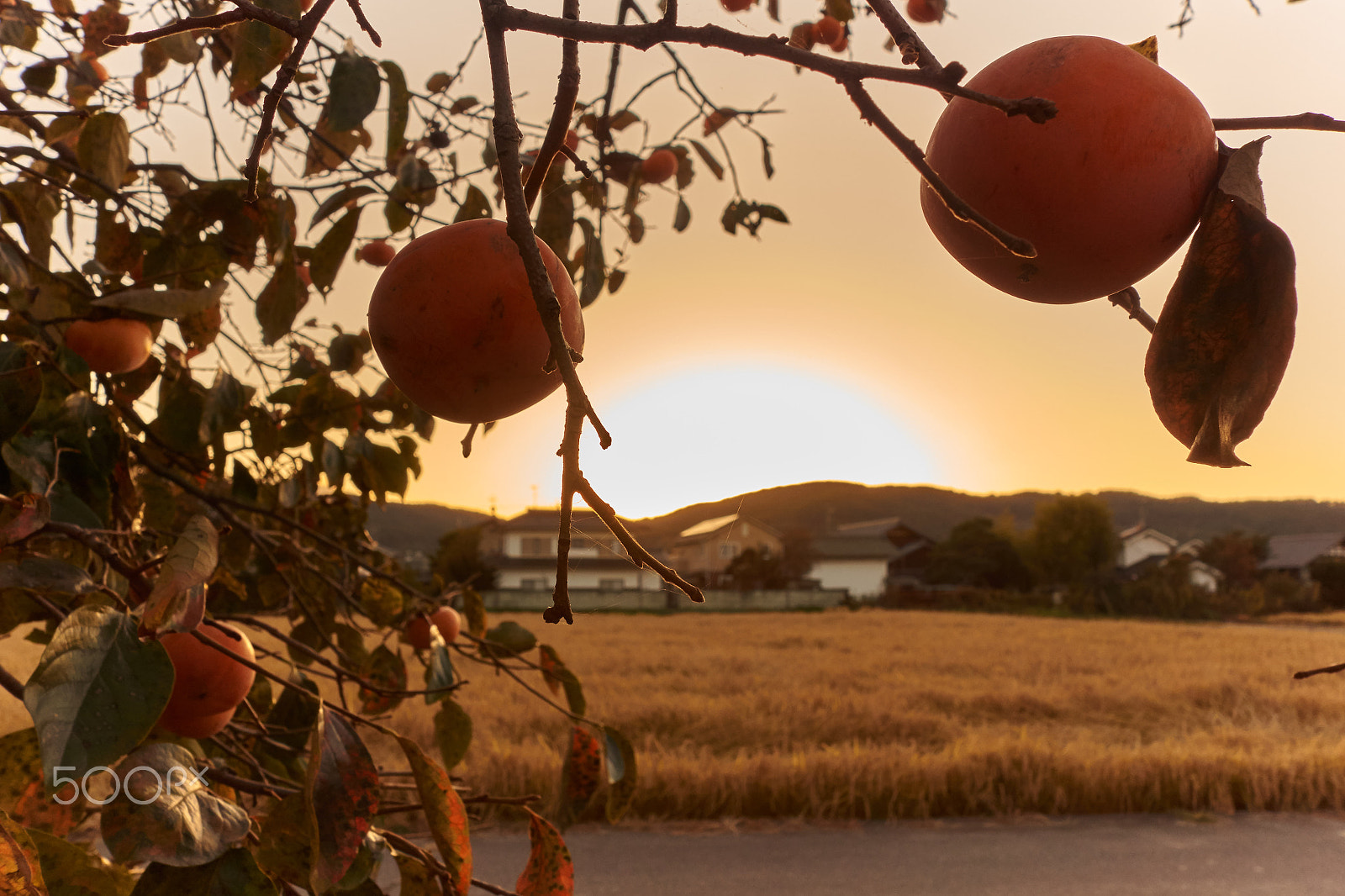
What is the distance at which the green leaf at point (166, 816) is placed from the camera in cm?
66

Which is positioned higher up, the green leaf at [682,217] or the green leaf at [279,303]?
the green leaf at [682,217]

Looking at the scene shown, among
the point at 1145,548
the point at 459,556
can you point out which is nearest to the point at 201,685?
the point at 459,556

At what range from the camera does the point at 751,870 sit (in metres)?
5.41

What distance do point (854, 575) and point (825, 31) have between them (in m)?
30.6

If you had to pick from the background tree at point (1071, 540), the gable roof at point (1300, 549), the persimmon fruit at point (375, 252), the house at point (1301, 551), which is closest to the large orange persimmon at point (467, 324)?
the persimmon fruit at point (375, 252)

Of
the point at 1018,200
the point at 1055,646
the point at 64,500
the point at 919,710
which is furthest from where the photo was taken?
the point at 1055,646

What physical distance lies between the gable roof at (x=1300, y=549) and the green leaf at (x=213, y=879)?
1441 inches

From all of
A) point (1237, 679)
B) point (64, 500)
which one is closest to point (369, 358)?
point (64, 500)

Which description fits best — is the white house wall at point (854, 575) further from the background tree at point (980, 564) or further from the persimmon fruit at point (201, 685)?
the persimmon fruit at point (201, 685)

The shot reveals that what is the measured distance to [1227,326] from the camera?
1.23ft

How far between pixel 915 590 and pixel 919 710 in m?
20.7

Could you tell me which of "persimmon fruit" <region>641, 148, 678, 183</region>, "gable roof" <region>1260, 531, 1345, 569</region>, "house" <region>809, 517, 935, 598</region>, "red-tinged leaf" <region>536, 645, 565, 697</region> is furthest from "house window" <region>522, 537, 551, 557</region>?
"gable roof" <region>1260, 531, 1345, 569</region>

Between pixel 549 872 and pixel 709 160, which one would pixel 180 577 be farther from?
pixel 709 160

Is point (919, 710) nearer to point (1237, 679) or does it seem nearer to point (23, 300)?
point (1237, 679)
